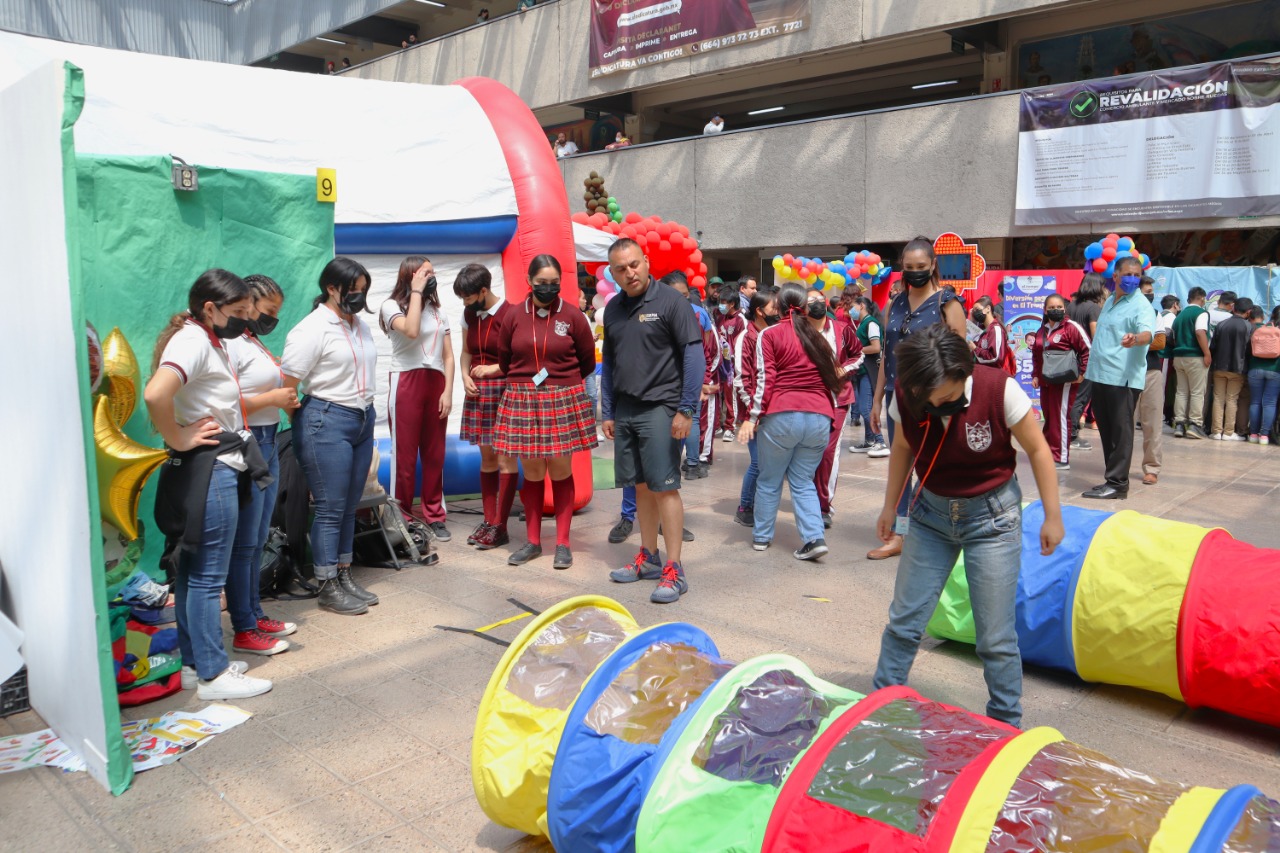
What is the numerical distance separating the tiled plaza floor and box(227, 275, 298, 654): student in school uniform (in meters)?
0.19

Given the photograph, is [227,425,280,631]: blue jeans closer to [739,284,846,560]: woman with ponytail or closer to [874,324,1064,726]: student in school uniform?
[874,324,1064,726]: student in school uniform

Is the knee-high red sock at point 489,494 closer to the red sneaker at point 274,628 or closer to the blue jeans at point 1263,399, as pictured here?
the red sneaker at point 274,628

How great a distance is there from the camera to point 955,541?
10.8 ft

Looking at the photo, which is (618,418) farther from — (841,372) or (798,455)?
(841,372)

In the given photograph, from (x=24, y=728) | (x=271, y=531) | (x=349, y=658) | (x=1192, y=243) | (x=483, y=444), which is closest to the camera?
(x=24, y=728)

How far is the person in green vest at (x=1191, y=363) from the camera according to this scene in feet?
37.0

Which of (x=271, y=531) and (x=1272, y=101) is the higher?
(x=1272, y=101)

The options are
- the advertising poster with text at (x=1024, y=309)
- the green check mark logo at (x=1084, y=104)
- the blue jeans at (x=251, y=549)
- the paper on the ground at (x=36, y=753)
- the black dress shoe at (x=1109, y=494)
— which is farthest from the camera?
the green check mark logo at (x=1084, y=104)

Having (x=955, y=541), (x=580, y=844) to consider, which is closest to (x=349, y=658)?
(x=580, y=844)

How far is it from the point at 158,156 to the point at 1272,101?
12.6 meters

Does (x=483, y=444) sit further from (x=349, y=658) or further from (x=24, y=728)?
(x=24, y=728)

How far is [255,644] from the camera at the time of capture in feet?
14.3

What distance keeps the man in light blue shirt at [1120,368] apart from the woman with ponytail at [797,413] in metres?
2.78

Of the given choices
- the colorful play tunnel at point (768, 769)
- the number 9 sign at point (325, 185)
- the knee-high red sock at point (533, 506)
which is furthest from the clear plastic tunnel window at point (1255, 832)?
the number 9 sign at point (325, 185)
